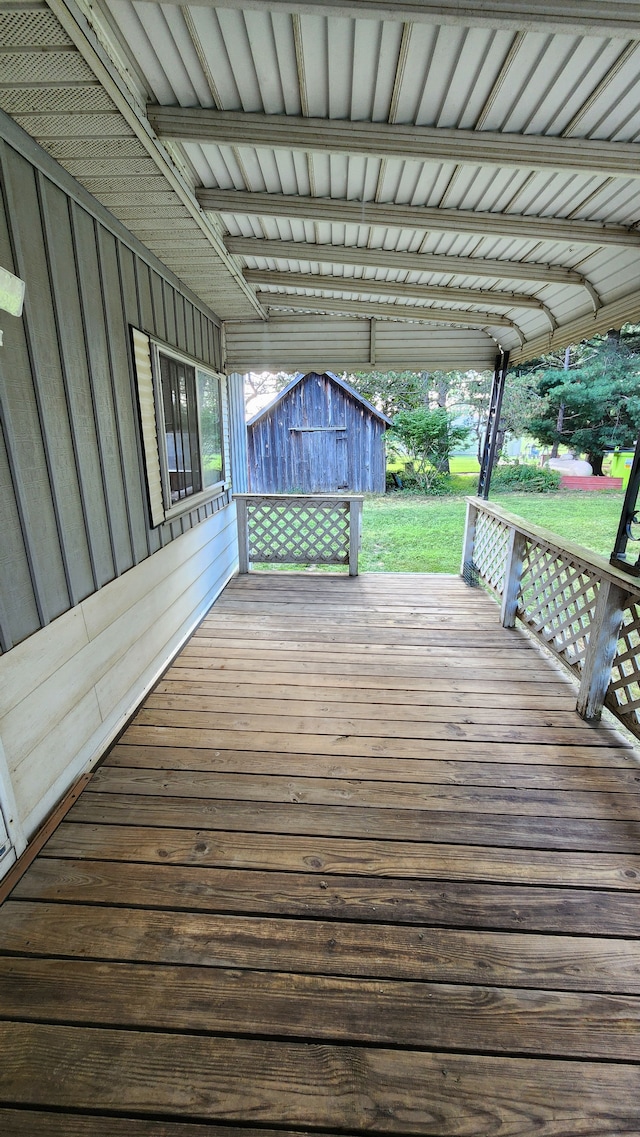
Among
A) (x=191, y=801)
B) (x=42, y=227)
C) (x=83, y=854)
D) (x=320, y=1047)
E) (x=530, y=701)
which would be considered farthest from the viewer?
(x=530, y=701)

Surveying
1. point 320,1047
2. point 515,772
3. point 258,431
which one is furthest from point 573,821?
point 258,431

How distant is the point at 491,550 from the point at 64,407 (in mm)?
3830

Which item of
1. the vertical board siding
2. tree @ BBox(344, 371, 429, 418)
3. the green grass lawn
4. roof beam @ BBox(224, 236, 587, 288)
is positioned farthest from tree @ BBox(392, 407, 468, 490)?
the vertical board siding

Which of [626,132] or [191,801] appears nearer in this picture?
[626,132]

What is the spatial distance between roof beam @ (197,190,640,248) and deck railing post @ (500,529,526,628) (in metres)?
1.93

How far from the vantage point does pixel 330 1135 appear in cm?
98

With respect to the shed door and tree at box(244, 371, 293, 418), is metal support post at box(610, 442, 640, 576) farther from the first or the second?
tree at box(244, 371, 293, 418)

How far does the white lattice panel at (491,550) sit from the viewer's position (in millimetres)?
4199

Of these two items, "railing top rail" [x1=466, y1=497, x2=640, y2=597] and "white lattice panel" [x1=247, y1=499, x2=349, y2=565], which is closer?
"railing top rail" [x1=466, y1=497, x2=640, y2=597]

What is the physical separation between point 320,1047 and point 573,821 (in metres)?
1.26

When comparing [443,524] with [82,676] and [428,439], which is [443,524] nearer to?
[428,439]

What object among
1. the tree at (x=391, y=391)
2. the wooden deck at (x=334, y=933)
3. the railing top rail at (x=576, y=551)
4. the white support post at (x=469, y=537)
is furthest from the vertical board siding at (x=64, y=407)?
the tree at (x=391, y=391)

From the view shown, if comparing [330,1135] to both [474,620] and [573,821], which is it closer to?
[573,821]

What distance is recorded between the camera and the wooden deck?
1.04m
